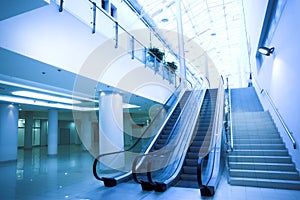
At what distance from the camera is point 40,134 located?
23766 mm

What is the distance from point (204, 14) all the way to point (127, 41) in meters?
13.7

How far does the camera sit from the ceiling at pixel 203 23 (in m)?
15.3

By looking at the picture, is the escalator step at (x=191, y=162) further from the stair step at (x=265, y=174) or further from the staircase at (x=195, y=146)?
the stair step at (x=265, y=174)

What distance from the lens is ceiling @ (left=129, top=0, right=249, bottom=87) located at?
50.1ft

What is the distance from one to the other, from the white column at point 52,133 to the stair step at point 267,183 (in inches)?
487

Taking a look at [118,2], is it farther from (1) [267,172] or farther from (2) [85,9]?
(1) [267,172]

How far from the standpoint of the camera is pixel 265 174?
16.5ft

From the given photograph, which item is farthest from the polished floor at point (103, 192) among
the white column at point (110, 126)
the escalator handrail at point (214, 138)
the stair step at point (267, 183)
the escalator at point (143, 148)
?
the white column at point (110, 126)

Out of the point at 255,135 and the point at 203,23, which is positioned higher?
the point at 203,23

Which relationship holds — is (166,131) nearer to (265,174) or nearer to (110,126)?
(110,126)

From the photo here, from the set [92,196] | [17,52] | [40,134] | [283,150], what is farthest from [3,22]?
[40,134]

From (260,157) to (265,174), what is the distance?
64cm

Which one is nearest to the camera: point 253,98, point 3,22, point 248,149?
point 3,22

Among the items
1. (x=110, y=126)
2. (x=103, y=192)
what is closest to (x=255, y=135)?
(x=103, y=192)
